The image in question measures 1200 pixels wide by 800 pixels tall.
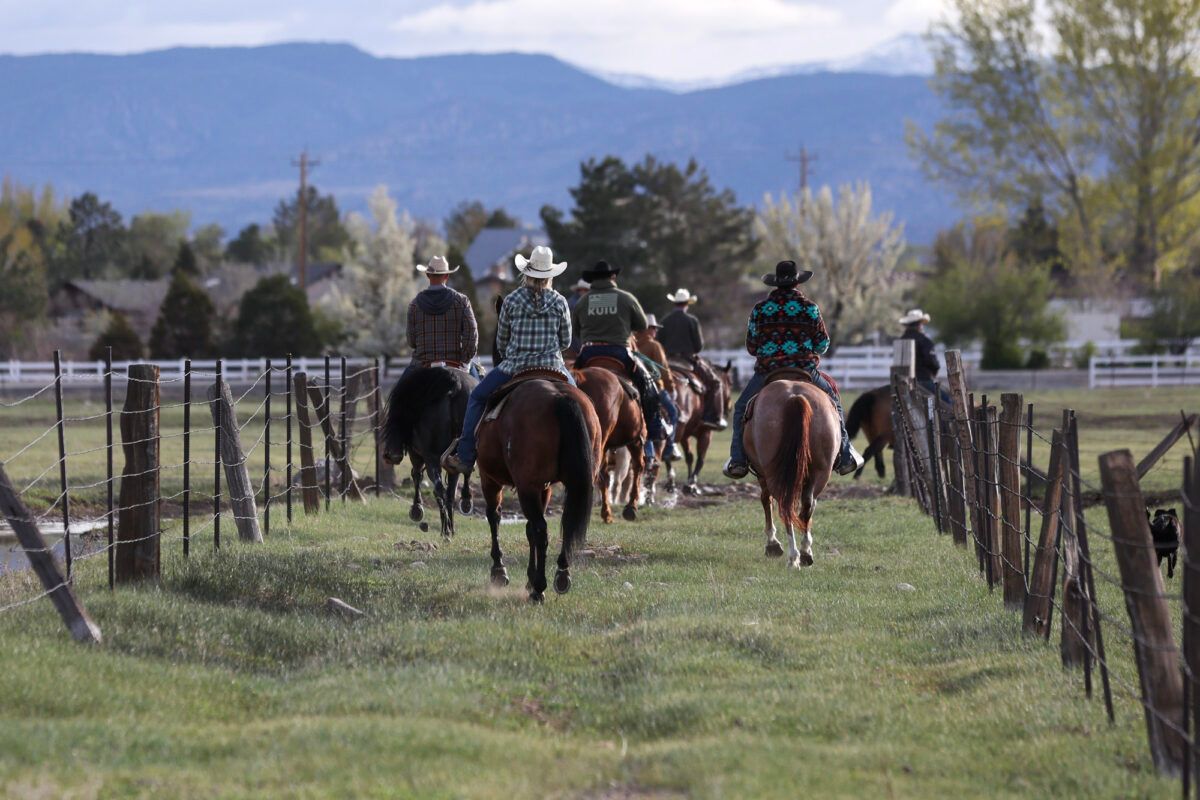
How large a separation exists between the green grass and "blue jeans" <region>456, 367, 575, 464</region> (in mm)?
982

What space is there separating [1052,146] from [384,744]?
191ft

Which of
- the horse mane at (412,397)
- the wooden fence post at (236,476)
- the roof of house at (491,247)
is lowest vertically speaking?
the wooden fence post at (236,476)

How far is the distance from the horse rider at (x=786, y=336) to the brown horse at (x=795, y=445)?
306mm

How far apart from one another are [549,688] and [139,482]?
141 inches

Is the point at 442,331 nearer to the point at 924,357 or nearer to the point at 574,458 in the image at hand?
the point at 574,458

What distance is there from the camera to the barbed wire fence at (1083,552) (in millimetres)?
6773

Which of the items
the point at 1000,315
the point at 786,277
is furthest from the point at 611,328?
the point at 1000,315

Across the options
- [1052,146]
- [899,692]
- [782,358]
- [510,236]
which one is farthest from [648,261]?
[510,236]

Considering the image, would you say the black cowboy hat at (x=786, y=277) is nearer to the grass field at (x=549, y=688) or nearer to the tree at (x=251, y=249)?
the grass field at (x=549, y=688)

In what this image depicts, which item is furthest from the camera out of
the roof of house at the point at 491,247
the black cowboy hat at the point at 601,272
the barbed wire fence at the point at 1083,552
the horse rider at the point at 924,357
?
the roof of house at the point at 491,247

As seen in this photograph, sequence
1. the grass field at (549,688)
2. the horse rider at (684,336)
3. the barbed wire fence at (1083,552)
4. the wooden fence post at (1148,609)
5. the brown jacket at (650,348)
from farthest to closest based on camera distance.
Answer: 1. the horse rider at (684,336)
2. the brown jacket at (650,348)
3. the wooden fence post at (1148,609)
4. the barbed wire fence at (1083,552)
5. the grass field at (549,688)

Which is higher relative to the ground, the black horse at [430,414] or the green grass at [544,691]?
the black horse at [430,414]

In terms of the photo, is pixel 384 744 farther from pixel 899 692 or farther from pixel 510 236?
pixel 510 236

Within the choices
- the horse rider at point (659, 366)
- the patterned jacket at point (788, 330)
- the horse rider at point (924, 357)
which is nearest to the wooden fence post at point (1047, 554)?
the patterned jacket at point (788, 330)
